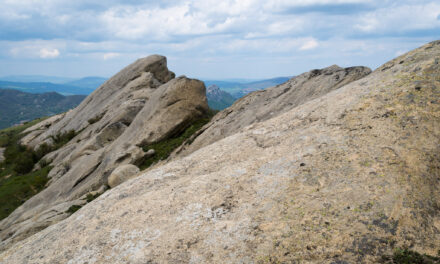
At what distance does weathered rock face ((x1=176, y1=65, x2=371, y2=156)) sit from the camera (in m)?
25.4

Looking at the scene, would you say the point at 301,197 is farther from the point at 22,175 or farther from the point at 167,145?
the point at 22,175

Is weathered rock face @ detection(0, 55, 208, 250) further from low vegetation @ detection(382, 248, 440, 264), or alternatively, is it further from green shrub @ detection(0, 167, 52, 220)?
low vegetation @ detection(382, 248, 440, 264)

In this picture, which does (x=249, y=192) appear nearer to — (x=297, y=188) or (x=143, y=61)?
(x=297, y=188)

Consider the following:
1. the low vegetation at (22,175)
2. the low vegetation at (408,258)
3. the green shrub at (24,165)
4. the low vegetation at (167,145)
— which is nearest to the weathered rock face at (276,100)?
the low vegetation at (167,145)

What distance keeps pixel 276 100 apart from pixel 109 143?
2677 centimetres

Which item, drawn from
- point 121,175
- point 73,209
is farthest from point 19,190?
point 121,175

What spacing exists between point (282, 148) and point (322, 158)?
203 centimetres

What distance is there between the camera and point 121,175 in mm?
26906

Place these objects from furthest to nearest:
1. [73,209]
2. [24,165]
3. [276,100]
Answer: [24,165] < [276,100] < [73,209]

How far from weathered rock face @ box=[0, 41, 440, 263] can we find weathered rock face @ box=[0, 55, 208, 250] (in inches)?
527

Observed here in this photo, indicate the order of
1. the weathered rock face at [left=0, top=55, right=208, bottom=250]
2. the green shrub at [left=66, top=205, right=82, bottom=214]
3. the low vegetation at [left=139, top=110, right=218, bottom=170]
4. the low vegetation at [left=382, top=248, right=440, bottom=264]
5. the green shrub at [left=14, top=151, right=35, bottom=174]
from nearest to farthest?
the low vegetation at [left=382, top=248, right=440, bottom=264] < the green shrub at [left=66, top=205, right=82, bottom=214] < the weathered rock face at [left=0, top=55, right=208, bottom=250] < the low vegetation at [left=139, top=110, right=218, bottom=170] < the green shrub at [left=14, top=151, right=35, bottom=174]

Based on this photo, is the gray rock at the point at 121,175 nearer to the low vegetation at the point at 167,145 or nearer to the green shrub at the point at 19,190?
the low vegetation at the point at 167,145

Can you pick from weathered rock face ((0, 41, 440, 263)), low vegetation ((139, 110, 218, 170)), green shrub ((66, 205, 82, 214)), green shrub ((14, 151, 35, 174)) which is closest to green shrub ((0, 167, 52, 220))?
green shrub ((14, 151, 35, 174))

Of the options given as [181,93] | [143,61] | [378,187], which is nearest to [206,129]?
A: [181,93]
